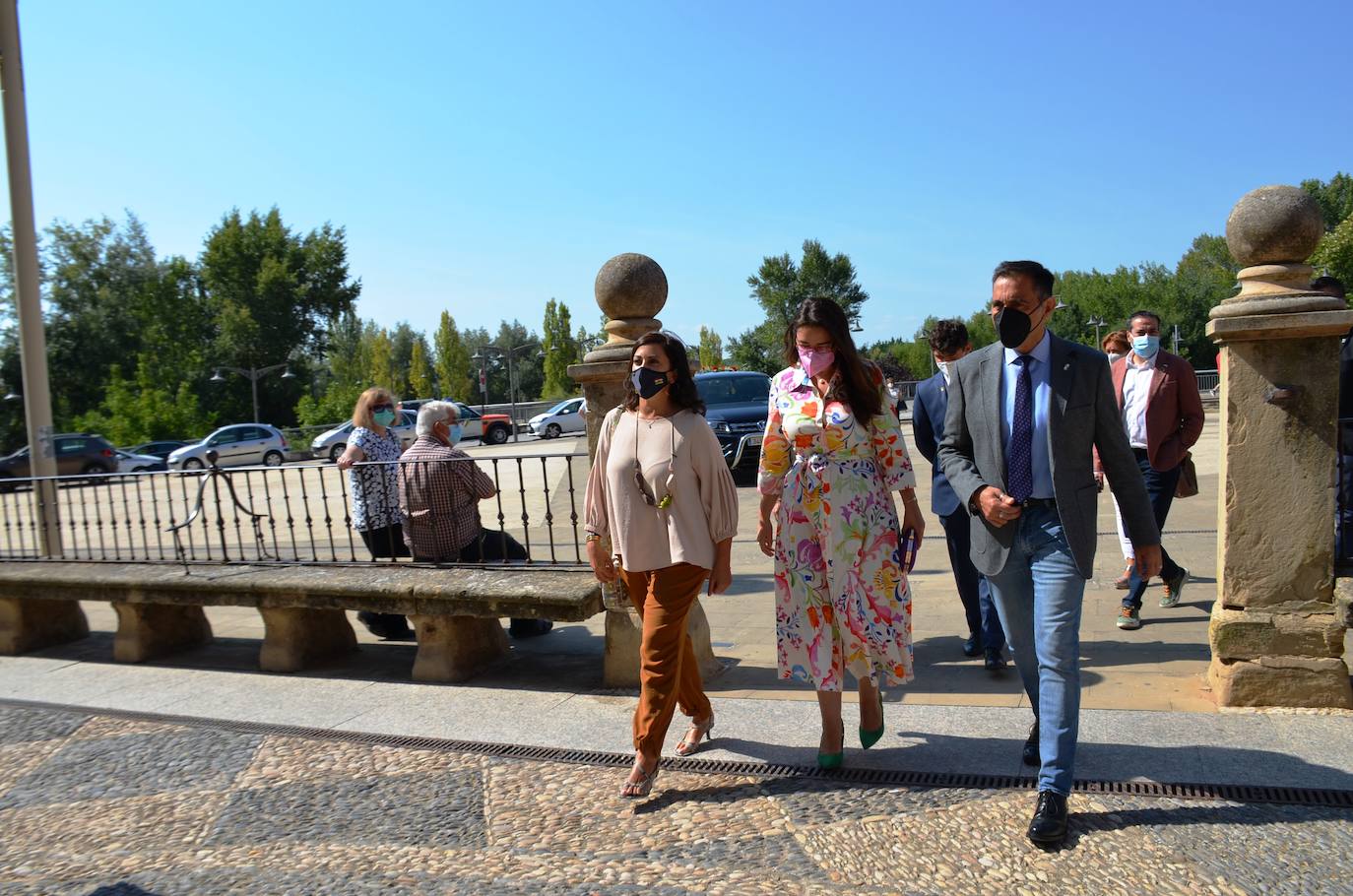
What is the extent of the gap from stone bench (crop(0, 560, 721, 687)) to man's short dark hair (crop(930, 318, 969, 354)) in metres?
1.92

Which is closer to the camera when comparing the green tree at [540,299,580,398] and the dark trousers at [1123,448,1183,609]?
the dark trousers at [1123,448,1183,609]

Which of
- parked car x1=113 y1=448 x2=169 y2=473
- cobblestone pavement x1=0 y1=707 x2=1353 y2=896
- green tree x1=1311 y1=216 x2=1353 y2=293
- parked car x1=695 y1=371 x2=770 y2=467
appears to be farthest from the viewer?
green tree x1=1311 y1=216 x2=1353 y2=293

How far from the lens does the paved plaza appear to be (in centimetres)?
330

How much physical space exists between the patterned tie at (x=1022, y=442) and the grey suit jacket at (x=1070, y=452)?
4 cm

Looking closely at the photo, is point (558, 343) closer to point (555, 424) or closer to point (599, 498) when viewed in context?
point (555, 424)

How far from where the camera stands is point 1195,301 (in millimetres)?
A: 79000

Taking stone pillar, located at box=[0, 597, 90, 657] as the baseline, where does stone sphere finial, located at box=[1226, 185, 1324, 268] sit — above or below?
above

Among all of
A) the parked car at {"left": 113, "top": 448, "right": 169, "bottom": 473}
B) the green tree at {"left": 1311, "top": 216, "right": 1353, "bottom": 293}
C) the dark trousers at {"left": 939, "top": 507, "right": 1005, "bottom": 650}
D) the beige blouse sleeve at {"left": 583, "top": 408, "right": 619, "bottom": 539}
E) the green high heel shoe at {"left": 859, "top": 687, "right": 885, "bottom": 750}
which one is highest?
the green tree at {"left": 1311, "top": 216, "right": 1353, "bottom": 293}

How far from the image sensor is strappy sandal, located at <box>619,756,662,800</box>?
13.1 ft

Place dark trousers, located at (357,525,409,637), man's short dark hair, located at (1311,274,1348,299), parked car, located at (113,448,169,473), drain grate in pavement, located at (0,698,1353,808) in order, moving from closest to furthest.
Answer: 1. drain grate in pavement, located at (0,698,1353,808)
2. man's short dark hair, located at (1311,274,1348,299)
3. dark trousers, located at (357,525,409,637)
4. parked car, located at (113,448,169,473)

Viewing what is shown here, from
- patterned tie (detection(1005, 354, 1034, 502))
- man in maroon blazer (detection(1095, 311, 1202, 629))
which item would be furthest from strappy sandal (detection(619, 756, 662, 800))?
man in maroon blazer (detection(1095, 311, 1202, 629))

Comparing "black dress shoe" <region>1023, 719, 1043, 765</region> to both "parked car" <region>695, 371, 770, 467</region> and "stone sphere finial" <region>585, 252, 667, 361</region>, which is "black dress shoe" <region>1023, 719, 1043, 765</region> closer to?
"stone sphere finial" <region>585, 252, 667, 361</region>

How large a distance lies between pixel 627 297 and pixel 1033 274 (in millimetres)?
2342

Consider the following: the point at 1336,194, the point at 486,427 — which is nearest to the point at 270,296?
the point at 486,427
